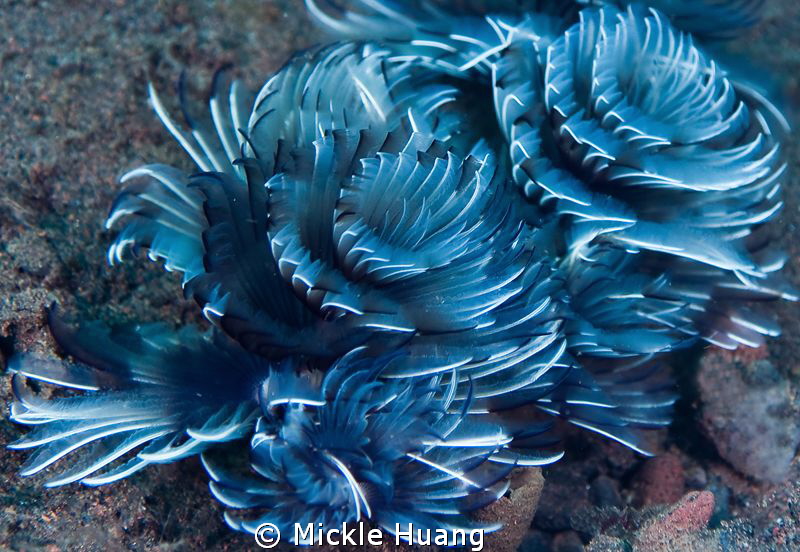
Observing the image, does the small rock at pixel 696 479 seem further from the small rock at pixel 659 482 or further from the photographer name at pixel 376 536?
the photographer name at pixel 376 536

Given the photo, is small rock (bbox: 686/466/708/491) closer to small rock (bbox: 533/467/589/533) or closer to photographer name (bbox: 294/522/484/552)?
small rock (bbox: 533/467/589/533)

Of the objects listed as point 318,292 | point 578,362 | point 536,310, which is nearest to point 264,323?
point 318,292

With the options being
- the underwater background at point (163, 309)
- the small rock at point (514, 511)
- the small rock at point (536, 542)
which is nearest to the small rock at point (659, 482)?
the underwater background at point (163, 309)

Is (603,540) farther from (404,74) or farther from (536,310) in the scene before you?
(404,74)

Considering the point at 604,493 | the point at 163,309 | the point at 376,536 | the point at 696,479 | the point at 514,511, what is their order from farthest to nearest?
the point at 696,479 < the point at 604,493 < the point at 163,309 < the point at 514,511 < the point at 376,536

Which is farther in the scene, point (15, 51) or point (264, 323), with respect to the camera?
point (15, 51)

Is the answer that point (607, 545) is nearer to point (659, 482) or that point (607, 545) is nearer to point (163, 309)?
point (659, 482)

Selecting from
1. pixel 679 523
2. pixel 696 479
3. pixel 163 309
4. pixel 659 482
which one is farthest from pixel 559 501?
pixel 163 309
